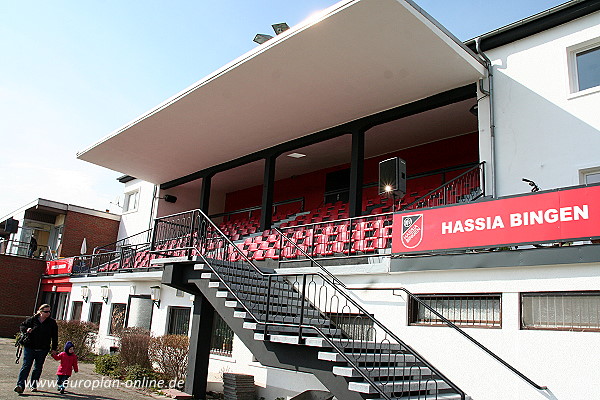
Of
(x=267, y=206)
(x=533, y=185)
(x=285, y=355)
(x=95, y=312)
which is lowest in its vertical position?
(x=285, y=355)

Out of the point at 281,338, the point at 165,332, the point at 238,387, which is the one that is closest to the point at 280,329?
the point at 281,338

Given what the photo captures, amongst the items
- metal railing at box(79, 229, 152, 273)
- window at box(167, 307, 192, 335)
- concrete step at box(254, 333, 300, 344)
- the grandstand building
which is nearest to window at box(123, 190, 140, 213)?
metal railing at box(79, 229, 152, 273)

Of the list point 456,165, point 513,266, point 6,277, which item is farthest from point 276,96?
point 6,277

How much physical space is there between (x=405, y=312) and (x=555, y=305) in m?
2.26

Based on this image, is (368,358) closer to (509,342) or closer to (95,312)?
(509,342)

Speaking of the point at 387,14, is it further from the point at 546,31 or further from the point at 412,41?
the point at 546,31

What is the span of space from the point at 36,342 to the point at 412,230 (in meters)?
6.53

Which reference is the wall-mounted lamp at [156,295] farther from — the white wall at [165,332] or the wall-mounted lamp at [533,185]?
the wall-mounted lamp at [533,185]

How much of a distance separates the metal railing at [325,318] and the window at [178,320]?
250cm

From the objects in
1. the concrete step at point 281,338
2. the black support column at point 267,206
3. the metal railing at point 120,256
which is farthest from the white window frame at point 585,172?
the metal railing at point 120,256

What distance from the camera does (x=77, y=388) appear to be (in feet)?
32.7

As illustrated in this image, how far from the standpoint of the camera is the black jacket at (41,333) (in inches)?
342

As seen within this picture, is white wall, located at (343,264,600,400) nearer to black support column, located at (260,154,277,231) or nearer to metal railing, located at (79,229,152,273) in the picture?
black support column, located at (260,154,277,231)

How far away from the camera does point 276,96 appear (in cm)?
1191
